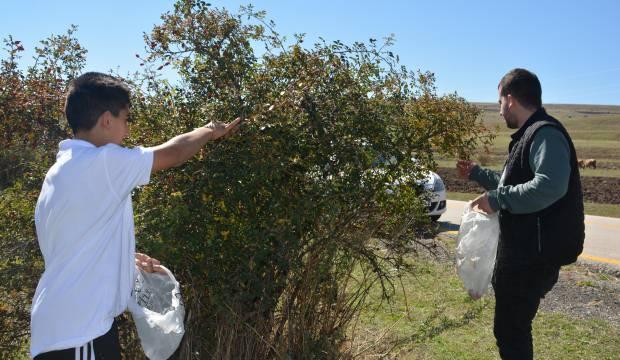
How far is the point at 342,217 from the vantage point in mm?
3568

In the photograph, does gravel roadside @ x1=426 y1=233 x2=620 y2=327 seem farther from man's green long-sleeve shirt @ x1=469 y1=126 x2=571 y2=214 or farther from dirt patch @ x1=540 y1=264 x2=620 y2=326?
man's green long-sleeve shirt @ x1=469 y1=126 x2=571 y2=214

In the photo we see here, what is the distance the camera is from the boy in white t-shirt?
2.29 metres

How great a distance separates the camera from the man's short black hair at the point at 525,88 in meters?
3.61

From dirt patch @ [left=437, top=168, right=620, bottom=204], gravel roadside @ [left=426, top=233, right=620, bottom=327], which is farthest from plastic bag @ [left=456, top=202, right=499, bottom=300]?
dirt patch @ [left=437, top=168, right=620, bottom=204]

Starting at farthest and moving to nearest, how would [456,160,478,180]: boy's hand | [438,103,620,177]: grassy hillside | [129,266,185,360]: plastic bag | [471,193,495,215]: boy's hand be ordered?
[438,103,620,177]: grassy hillside → [456,160,478,180]: boy's hand → [471,193,495,215]: boy's hand → [129,266,185,360]: plastic bag

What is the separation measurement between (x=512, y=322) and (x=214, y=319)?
1691 millimetres

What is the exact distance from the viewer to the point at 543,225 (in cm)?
343

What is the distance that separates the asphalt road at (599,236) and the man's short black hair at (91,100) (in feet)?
25.4

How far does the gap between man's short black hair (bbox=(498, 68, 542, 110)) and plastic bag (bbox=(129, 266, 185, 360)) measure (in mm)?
2206

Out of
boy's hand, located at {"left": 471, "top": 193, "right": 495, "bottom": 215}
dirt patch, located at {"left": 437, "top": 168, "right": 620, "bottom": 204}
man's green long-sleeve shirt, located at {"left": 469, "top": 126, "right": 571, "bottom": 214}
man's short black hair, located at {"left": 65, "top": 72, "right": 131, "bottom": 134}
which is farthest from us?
dirt patch, located at {"left": 437, "top": 168, "right": 620, "bottom": 204}

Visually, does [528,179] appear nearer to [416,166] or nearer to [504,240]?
[504,240]

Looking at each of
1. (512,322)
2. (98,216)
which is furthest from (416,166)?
(98,216)

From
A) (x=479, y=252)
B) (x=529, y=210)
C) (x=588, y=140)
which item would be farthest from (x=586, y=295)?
(x=588, y=140)

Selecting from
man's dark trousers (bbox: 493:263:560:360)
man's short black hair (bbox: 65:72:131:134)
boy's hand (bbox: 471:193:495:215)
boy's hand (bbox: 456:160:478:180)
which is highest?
man's short black hair (bbox: 65:72:131:134)
